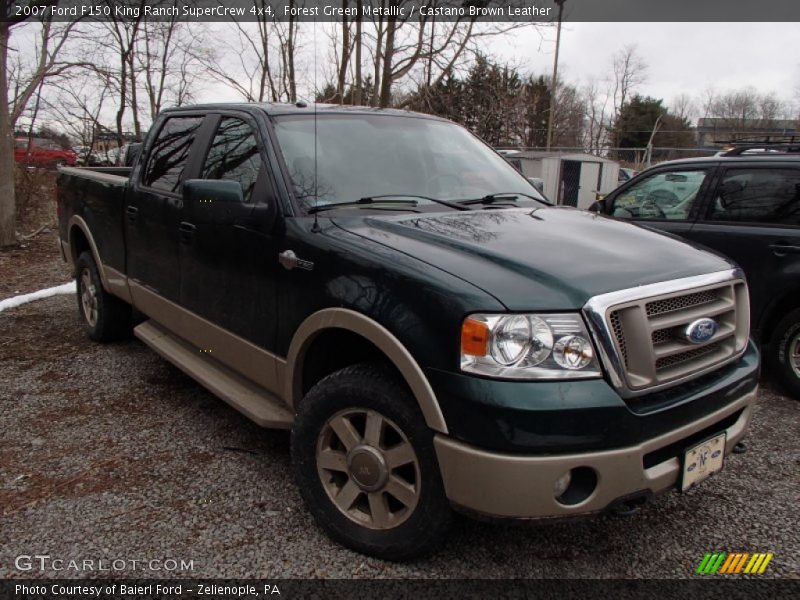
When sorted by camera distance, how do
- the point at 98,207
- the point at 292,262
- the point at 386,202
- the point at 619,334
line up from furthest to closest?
1. the point at 98,207
2. the point at 386,202
3. the point at 292,262
4. the point at 619,334

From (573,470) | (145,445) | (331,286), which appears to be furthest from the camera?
(145,445)

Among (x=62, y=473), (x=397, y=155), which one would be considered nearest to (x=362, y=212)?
(x=397, y=155)

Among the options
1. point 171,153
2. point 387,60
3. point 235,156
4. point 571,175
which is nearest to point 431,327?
point 235,156

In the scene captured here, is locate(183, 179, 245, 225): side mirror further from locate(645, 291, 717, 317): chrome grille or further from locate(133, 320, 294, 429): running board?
locate(645, 291, 717, 317): chrome grille

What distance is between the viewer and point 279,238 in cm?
288

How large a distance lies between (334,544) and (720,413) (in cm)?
166

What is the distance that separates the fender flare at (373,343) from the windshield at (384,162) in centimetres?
63

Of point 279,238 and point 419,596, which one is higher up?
point 279,238

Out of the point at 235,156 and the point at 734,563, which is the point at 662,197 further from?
the point at 235,156

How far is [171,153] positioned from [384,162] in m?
A: 1.66

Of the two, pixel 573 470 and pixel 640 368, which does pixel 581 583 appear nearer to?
pixel 573 470

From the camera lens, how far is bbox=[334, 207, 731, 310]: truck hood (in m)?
2.19

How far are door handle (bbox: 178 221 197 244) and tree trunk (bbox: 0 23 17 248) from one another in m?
7.57

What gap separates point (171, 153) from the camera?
413 cm
